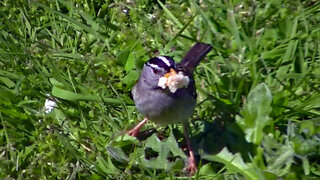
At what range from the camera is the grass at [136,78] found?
329cm

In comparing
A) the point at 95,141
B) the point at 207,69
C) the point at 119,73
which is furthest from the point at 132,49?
the point at 95,141

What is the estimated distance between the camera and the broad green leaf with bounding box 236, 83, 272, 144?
3303mm

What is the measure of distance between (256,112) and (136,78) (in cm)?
82

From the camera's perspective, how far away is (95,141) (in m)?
3.49

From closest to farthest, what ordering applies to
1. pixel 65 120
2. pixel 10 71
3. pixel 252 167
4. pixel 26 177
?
pixel 252 167 → pixel 26 177 → pixel 65 120 → pixel 10 71

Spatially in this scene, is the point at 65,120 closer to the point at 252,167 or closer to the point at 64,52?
the point at 64,52

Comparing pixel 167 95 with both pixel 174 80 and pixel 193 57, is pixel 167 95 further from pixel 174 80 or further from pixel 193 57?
pixel 193 57

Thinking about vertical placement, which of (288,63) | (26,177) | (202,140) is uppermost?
(288,63)

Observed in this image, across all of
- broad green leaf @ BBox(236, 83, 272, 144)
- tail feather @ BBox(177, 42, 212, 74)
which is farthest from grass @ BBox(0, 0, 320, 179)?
tail feather @ BBox(177, 42, 212, 74)

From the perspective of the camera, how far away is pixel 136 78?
3900 mm

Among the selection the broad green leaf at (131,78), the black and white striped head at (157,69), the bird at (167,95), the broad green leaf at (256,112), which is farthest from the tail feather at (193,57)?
the broad green leaf at (131,78)

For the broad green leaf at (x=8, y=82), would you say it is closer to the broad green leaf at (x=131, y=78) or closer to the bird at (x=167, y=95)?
the broad green leaf at (x=131, y=78)

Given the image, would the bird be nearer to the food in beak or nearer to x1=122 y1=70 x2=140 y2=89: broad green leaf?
the food in beak

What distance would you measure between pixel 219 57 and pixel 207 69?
12cm
